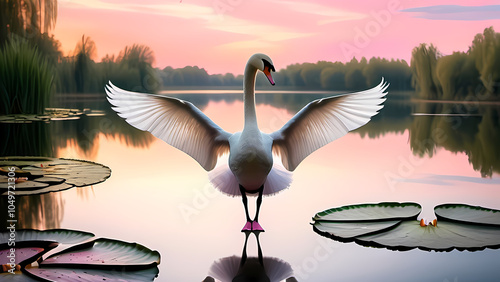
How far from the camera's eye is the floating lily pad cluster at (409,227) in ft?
10.4

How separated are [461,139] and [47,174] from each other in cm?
732

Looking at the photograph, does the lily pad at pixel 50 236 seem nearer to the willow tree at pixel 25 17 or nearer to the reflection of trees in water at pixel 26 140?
the reflection of trees in water at pixel 26 140

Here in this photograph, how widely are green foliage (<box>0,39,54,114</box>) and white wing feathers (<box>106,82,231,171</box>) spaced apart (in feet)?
26.2

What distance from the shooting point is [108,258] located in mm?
2832

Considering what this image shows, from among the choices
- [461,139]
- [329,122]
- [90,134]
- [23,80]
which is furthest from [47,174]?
[461,139]

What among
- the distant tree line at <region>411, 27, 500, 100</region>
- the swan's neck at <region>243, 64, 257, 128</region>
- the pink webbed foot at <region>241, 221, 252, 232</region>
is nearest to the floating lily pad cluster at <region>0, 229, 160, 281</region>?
the pink webbed foot at <region>241, 221, 252, 232</region>

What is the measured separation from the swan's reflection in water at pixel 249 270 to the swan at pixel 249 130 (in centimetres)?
60

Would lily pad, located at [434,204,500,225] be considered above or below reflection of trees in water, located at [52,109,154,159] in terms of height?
above

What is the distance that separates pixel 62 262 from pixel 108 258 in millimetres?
247

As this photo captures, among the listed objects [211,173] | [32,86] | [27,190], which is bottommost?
[27,190]

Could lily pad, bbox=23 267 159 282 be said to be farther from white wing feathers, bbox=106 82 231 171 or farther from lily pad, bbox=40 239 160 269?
white wing feathers, bbox=106 82 231 171

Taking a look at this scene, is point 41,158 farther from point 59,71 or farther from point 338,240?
point 59,71

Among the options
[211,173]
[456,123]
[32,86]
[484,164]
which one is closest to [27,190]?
[211,173]

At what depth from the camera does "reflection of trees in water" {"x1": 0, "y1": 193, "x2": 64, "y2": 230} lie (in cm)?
374
